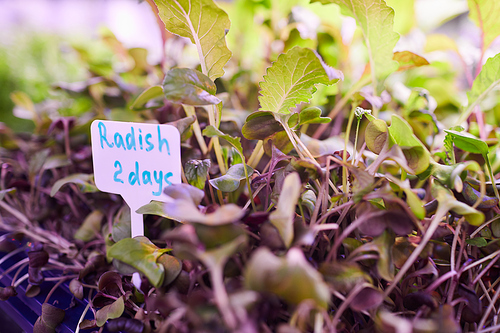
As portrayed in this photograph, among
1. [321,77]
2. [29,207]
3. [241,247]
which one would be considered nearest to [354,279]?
[241,247]

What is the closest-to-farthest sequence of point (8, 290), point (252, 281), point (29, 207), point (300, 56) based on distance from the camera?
point (252, 281) < point (300, 56) < point (8, 290) < point (29, 207)

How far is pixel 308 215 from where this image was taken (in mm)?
430

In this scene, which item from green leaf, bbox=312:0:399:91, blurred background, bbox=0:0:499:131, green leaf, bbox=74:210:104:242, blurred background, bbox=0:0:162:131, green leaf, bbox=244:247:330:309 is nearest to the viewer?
green leaf, bbox=244:247:330:309

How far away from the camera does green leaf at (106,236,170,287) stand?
13.8 inches

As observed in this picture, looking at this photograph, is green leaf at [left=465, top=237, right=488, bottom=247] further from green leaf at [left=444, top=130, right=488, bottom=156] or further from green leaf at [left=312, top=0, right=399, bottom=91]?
green leaf at [left=312, top=0, right=399, bottom=91]

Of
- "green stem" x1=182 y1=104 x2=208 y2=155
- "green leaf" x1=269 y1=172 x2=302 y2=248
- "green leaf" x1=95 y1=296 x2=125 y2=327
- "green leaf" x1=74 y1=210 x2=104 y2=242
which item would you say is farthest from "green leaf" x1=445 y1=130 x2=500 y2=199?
"green leaf" x1=74 y1=210 x2=104 y2=242

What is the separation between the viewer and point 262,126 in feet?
1.39

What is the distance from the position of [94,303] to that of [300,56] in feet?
1.33

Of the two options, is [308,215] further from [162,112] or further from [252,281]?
[162,112]

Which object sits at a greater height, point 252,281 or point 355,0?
point 355,0

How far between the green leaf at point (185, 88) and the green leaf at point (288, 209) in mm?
131

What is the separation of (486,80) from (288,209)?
40cm

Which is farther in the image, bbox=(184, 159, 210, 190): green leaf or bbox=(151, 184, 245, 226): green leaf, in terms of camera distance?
bbox=(184, 159, 210, 190): green leaf

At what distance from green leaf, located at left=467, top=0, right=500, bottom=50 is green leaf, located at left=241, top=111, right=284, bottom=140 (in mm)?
413
